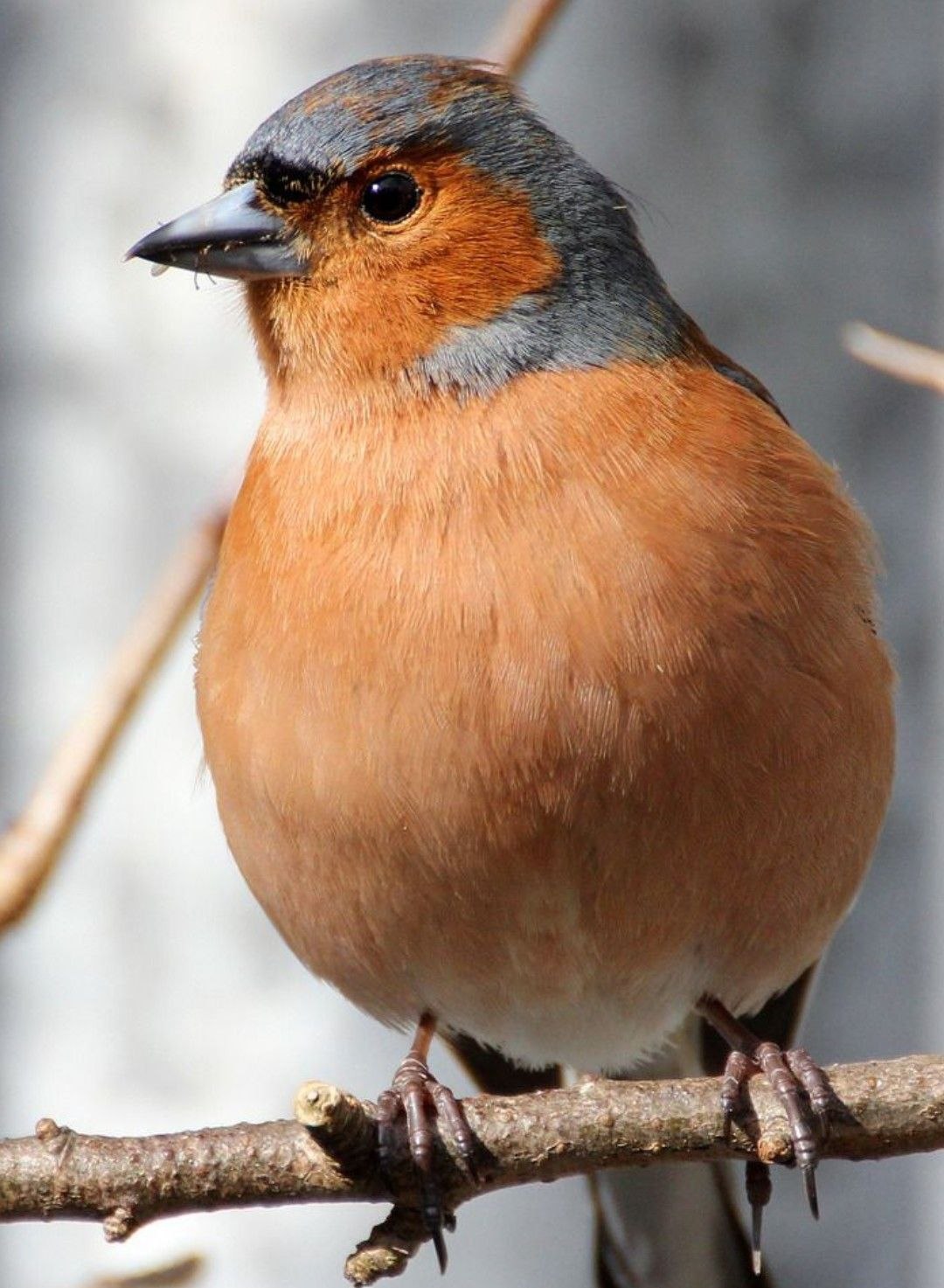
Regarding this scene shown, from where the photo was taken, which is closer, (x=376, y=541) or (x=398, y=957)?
(x=376, y=541)

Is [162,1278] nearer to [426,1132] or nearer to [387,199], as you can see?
[426,1132]

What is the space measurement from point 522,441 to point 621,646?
0.33 metres

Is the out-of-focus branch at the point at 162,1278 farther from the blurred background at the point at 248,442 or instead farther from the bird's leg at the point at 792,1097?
the blurred background at the point at 248,442

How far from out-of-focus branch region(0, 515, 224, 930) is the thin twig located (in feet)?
3.09

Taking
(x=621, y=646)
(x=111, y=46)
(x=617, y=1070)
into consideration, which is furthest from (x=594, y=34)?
(x=617, y=1070)

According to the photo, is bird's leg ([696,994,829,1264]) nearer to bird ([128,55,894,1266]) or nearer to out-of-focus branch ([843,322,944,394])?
bird ([128,55,894,1266])

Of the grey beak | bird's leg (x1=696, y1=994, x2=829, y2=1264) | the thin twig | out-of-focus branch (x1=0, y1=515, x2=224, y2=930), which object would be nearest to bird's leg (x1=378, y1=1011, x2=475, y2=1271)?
bird's leg (x1=696, y1=994, x2=829, y2=1264)

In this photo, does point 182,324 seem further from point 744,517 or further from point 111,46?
point 744,517

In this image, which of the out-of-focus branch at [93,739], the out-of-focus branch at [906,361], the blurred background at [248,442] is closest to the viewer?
the out-of-focus branch at [906,361]

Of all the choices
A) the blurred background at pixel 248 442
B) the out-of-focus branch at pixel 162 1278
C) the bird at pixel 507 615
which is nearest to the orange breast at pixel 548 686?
the bird at pixel 507 615

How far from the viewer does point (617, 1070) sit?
310cm

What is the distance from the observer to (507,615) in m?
2.18

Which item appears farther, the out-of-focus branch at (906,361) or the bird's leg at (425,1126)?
the out-of-focus branch at (906,361)

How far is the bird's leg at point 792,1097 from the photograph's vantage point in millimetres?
2098
